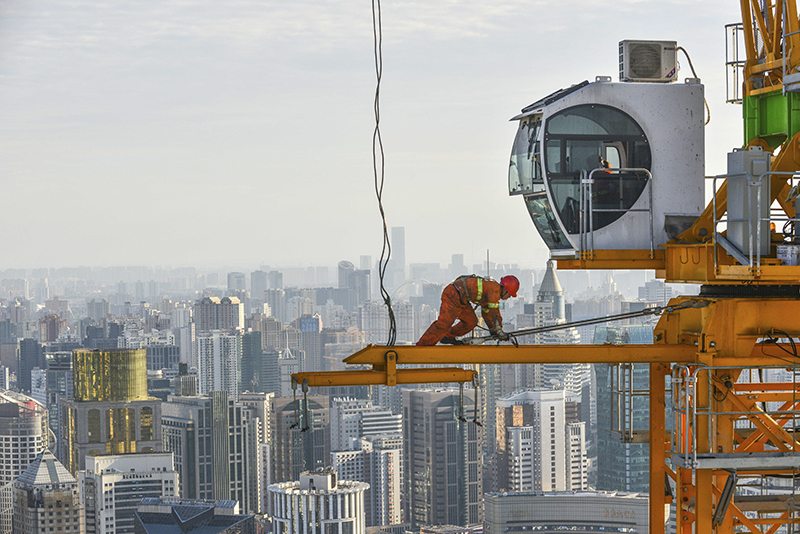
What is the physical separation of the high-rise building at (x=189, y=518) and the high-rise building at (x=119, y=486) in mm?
2603

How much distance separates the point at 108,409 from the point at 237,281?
175 ft

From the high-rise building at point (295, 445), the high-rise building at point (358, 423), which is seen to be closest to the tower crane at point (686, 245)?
the high-rise building at point (295, 445)

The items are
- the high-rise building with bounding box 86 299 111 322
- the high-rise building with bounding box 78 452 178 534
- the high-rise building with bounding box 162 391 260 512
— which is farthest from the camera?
the high-rise building with bounding box 86 299 111 322

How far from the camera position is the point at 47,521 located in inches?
3194

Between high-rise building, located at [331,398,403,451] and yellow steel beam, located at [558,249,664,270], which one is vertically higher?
yellow steel beam, located at [558,249,664,270]

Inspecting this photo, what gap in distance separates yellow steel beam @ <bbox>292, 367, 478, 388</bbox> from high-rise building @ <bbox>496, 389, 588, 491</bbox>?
81.5 metres

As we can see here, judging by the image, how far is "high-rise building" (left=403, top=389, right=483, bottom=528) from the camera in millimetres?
86375

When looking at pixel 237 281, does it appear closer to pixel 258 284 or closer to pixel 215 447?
pixel 258 284

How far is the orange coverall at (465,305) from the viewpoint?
891cm

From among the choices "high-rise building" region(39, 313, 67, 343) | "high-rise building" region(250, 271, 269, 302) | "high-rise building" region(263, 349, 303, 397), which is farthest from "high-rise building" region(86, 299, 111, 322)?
"high-rise building" region(263, 349, 303, 397)

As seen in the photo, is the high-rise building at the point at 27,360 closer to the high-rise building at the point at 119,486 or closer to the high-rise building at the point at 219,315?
the high-rise building at the point at 219,315

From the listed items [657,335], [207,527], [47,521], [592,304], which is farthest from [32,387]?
[657,335]

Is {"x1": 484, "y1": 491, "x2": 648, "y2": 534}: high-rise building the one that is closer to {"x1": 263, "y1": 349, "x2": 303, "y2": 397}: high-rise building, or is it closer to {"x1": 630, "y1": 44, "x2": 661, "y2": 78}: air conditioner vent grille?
{"x1": 263, "y1": 349, "x2": 303, "y2": 397}: high-rise building

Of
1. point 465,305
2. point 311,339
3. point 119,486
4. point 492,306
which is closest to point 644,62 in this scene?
point 492,306
